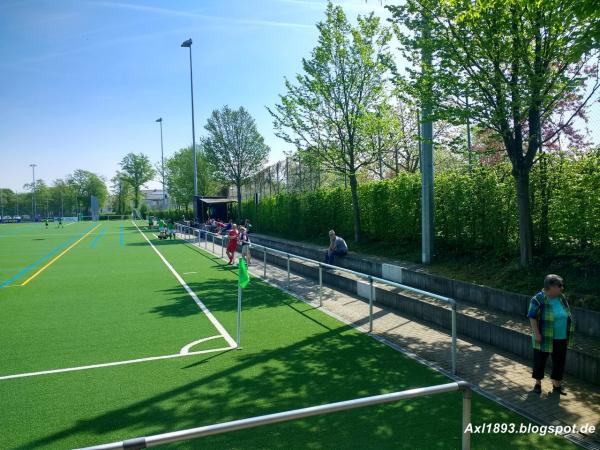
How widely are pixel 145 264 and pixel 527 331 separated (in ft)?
51.5

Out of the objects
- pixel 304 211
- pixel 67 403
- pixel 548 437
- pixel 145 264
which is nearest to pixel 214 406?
pixel 67 403

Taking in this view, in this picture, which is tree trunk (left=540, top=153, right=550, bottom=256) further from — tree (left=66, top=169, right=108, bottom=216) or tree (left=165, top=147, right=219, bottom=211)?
tree (left=66, top=169, right=108, bottom=216)

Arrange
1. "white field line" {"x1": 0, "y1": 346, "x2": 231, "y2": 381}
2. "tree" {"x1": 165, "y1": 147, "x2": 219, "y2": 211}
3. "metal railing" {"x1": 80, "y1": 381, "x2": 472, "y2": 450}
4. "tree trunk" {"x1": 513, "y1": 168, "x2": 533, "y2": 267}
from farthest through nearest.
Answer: "tree" {"x1": 165, "y1": 147, "x2": 219, "y2": 211}, "tree trunk" {"x1": 513, "y1": 168, "x2": 533, "y2": 267}, "white field line" {"x1": 0, "y1": 346, "x2": 231, "y2": 381}, "metal railing" {"x1": 80, "y1": 381, "x2": 472, "y2": 450}

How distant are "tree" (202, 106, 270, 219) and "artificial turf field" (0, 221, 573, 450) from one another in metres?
33.3

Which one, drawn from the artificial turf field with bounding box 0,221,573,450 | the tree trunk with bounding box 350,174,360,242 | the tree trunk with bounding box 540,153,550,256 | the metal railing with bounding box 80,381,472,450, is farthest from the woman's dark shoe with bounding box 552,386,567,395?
the tree trunk with bounding box 350,174,360,242

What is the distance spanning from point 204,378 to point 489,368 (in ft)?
13.4

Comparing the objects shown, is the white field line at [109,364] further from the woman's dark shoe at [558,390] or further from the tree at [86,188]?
the tree at [86,188]

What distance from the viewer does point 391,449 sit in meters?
4.26

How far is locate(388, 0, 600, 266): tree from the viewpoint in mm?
8617

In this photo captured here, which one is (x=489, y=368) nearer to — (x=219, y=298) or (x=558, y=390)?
(x=558, y=390)

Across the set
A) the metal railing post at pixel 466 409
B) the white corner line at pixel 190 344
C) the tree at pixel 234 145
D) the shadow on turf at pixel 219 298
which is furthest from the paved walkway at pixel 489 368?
the tree at pixel 234 145

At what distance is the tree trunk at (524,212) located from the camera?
9777 millimetres

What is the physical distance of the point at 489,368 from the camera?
645 centimetres

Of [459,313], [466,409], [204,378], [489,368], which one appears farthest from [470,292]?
[466,409]
